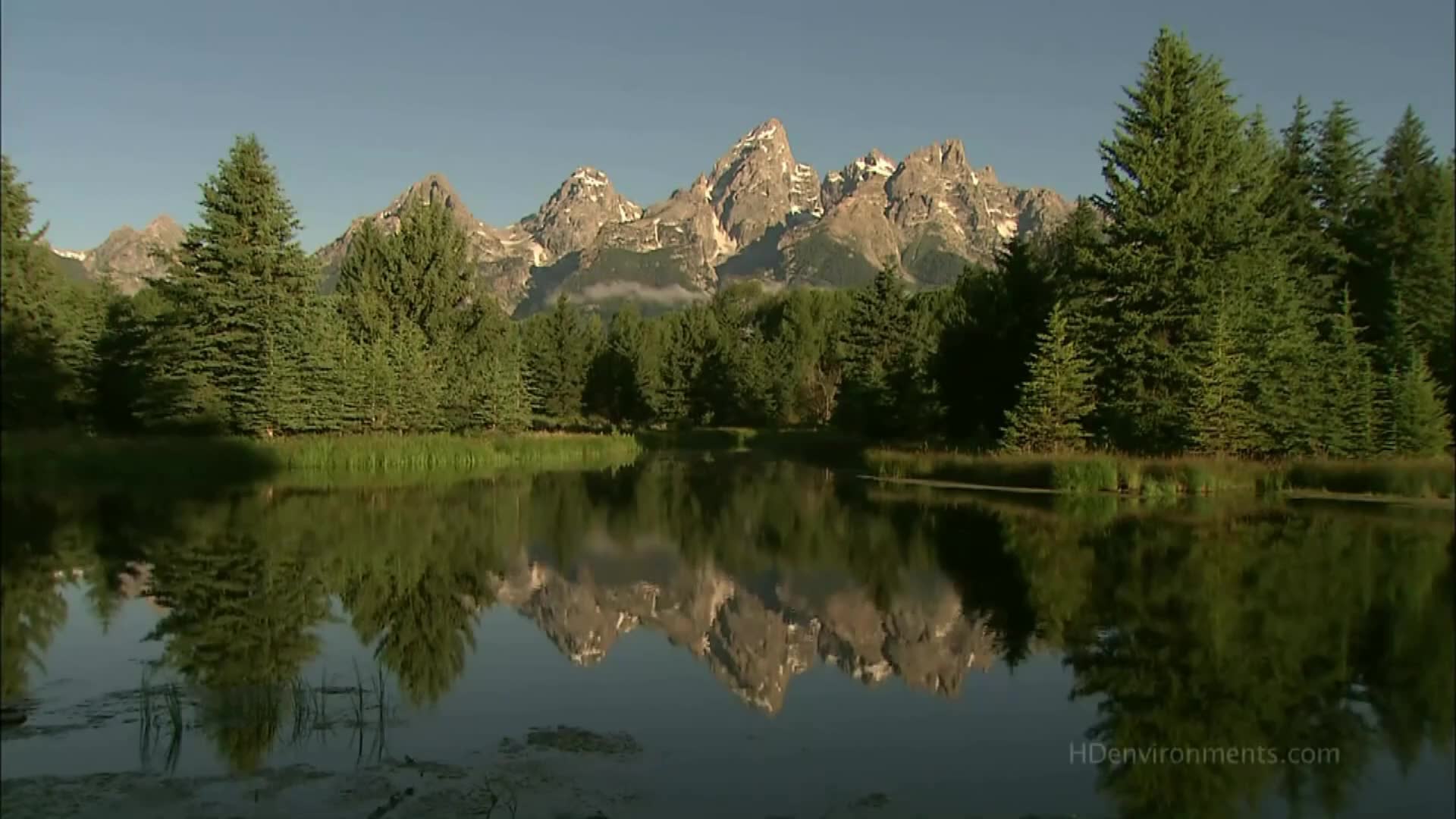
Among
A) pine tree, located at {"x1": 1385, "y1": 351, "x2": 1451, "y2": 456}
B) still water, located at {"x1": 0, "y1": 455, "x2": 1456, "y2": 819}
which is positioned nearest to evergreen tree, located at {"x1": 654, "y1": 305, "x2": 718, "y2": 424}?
pine tree, located at {"x1": 1385, "y1": 351, "x2": 1451, "y2": 456}

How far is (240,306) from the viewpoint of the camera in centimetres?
4875

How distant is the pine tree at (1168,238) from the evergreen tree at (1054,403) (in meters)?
1.45

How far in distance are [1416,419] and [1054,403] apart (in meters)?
12.5

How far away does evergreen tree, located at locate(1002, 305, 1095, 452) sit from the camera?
133 feet

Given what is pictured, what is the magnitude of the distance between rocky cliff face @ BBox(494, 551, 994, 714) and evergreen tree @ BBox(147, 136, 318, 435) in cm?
3146

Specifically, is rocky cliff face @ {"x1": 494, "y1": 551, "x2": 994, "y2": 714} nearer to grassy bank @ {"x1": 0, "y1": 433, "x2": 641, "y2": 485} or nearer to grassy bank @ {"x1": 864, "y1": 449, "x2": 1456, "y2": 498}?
grassy bank @ {"x1": 864, "y1": 449, "x2": 1456, "y2": 498}

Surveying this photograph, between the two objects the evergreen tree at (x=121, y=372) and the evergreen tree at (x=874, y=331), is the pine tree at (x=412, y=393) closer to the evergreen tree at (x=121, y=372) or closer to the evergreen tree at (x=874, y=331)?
the evergreen tree at (x=121, y=372)

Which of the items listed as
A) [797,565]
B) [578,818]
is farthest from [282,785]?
[797,565]

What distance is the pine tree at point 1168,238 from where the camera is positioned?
40.3 meters

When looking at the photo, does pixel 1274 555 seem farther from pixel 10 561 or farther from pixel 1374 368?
pixel 1374 368

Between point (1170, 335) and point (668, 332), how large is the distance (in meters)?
89.5

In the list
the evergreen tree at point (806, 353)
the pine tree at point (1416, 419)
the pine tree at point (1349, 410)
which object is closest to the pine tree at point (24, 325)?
the pine tree at point (1349, 410)

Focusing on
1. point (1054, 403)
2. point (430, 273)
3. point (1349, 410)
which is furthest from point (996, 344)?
point (430, 273)

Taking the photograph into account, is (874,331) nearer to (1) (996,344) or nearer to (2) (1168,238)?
(1) (996,344)
